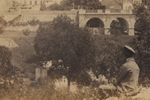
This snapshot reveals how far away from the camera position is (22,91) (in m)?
3.04

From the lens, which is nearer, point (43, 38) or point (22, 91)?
point (22, 91)

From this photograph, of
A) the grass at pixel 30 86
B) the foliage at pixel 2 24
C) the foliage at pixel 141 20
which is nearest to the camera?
the grass at pixel 30 86

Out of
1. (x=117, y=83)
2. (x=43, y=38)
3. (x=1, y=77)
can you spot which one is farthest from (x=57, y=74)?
(x=117, y=83)

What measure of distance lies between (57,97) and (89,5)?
177cm

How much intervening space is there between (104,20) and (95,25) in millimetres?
209

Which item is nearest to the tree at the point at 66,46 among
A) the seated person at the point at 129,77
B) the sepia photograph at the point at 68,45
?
the sepia photograph at the point at 68,45

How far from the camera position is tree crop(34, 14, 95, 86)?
10.7ft

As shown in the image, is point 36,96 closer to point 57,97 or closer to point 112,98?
point 57,97

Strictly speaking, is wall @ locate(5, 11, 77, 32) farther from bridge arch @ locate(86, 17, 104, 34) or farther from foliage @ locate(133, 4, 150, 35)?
foliage @ locate(133, 4, 150, 35)

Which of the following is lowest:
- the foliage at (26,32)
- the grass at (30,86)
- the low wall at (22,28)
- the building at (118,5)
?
the grass at (30,86)

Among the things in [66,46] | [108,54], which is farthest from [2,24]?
[108,54]

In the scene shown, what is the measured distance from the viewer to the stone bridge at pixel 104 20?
339 centimetres

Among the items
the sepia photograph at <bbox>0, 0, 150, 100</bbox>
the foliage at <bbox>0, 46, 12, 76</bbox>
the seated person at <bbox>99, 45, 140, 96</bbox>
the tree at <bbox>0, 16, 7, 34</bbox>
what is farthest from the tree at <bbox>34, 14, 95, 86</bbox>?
the seated person at <bbox>99, 45, 140, 96</bbox>

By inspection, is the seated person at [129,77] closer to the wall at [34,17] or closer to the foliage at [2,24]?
the wall at [34,17]
